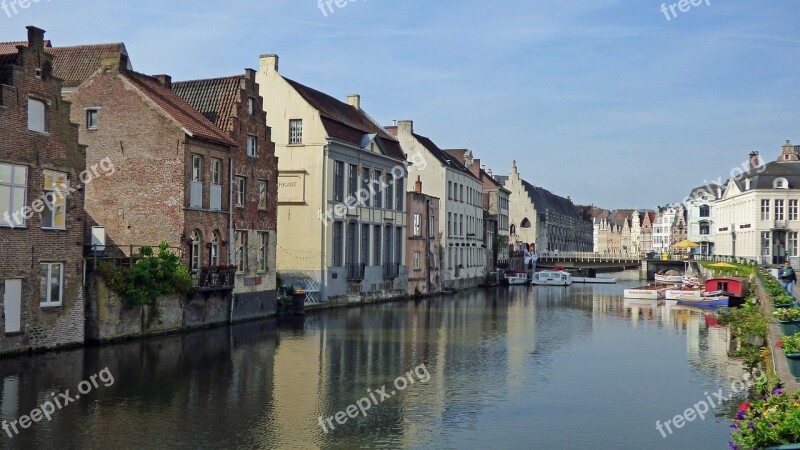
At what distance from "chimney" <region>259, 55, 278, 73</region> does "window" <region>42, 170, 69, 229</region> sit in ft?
74.2

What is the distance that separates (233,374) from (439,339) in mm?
11671

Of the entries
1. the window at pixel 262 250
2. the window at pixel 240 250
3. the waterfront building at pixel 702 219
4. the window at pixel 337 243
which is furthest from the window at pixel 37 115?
the waterfront building at pixel 702 219

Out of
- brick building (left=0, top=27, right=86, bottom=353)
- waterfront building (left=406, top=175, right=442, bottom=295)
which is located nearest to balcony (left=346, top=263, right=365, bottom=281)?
waterfront building (left=406, top=175, right=442, bottom=295)

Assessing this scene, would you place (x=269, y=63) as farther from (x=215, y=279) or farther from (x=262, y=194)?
(x=215, y=279)

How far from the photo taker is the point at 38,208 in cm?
2502

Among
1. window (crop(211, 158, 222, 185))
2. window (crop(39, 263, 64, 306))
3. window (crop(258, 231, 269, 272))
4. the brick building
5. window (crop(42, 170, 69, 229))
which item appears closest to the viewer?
the brick building

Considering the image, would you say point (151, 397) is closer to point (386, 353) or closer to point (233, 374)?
point (233, 374)

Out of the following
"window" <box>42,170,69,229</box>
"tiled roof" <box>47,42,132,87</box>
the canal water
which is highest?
"tiled roof" <box>47,42,132,87</box>

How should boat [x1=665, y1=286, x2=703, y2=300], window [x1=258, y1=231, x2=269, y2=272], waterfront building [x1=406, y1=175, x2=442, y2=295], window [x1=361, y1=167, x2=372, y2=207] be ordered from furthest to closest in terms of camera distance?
waterfront building [x1=406, y1=175, x2=442, y2=295] < boat [x1=665, y1=286, x2=703, y2=300] < window [x1=361, y1=167, x2=372, y2=207] < window [x1=258, y1=231, x2=269, y2=272]

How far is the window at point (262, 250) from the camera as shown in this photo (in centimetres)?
3906

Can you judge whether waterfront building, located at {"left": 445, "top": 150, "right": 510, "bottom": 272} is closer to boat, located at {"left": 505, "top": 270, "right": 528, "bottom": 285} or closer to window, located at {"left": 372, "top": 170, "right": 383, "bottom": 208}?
boat, located at {"left": 505, "top": 270, "right": 528, "bottom": 285}

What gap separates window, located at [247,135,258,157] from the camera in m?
38.5

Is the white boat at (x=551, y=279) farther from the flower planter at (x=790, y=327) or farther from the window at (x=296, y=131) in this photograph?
the flower planter at (x=790, y=327)

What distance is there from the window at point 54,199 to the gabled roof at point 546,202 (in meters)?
95.3
